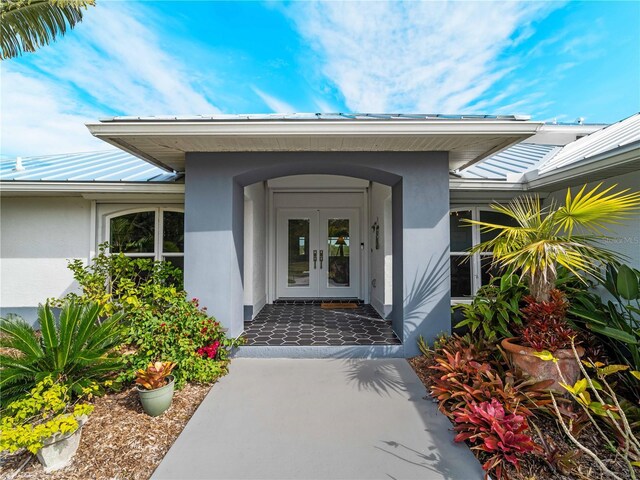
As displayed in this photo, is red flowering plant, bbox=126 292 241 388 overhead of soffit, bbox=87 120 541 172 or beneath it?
beneath

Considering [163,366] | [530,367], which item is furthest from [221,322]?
[530,367]

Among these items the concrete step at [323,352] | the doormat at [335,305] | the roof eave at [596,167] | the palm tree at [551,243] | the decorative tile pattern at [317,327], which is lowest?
the concrete step at [323,352]

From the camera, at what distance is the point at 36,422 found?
2.86 m

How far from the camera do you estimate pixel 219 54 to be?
8062mm

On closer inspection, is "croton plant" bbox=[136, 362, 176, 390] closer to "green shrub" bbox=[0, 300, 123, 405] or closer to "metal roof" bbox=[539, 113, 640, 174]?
"green shrub" bbox=[0, 300, 123, 405]

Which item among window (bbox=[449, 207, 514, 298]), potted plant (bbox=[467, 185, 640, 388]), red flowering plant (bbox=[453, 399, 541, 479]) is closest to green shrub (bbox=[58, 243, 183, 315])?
red flowering plant (bbox=[453, 399, 541, 479])

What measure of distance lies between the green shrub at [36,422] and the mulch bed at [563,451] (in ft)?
12.2

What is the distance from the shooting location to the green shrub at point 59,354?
316cm

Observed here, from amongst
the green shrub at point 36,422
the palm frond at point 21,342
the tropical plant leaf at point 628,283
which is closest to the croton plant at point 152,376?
the green shrub at point 36,422

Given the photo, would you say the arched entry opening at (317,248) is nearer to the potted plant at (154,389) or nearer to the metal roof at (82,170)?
the metal roof at (82,170)

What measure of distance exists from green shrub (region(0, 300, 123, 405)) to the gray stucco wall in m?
1.48

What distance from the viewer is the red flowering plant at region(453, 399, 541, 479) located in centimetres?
249

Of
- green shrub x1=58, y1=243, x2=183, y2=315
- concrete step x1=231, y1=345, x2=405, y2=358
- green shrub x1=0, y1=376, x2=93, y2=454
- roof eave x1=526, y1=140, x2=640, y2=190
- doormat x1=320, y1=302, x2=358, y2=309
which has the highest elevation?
roof eave x1=526, y1=140, x2=640, y2=190

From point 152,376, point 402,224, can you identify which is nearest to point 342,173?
point 402,224
